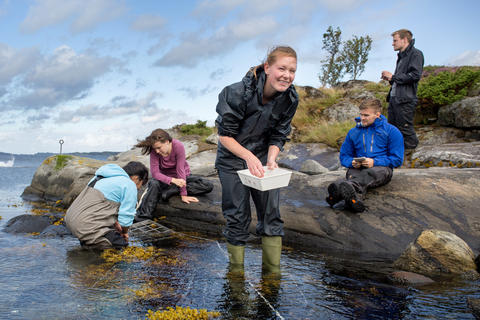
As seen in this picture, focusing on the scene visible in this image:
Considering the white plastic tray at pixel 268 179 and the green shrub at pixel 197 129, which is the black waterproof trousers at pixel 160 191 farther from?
the green shrub at pixel 197 129

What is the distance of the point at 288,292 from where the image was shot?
3475 millimetres

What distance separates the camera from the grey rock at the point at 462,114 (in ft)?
42.5

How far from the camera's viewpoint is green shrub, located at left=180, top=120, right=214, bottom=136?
2338 cm

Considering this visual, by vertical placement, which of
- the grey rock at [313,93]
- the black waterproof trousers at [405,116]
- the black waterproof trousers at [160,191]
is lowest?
the black waterproof trousers at [160,191]

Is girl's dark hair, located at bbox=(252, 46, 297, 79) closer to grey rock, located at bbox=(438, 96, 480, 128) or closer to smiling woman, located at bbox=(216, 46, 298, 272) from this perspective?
smiling woman, located at bbox=(216, 46, 298, 272)

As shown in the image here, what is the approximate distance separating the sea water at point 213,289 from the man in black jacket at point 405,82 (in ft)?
11.9

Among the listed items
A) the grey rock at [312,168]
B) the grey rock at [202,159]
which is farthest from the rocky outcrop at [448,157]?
the grey rock at [202,159]

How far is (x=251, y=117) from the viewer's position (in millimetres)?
3666

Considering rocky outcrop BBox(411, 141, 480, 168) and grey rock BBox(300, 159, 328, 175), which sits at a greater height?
rocky outcrop BBox(411, 141, 480, 168)

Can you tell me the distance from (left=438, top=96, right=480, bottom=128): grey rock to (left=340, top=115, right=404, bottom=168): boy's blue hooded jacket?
953 centimetres

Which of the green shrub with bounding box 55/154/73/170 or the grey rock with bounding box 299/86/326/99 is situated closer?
the green shrub with bounding box 55/154/73/170

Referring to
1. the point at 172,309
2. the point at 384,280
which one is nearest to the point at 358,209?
the point at 384,280

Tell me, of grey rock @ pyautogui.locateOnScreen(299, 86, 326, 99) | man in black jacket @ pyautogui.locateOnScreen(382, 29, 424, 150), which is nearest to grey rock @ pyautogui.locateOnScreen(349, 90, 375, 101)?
grey rock @ pyautogui.locateOnScreen(299, 86, 326, 99)

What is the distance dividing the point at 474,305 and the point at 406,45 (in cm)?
A: 570
